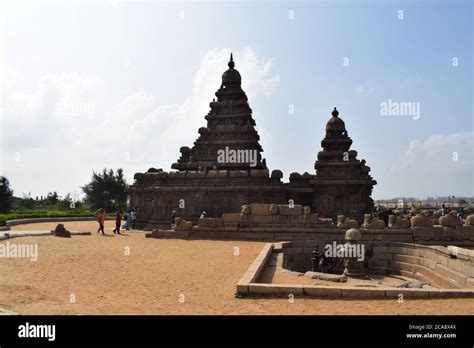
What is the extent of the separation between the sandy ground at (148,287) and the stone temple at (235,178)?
34.7 feet

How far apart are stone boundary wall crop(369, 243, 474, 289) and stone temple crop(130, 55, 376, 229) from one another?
401 inches

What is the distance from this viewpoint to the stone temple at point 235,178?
27.7m

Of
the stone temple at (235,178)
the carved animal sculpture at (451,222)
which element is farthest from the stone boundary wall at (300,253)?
the stone temple at (235,178)

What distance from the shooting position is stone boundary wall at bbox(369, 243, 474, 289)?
1291 cm

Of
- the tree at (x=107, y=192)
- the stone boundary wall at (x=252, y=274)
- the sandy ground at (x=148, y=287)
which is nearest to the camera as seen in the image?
the sandy ground at (x=148, y=287)

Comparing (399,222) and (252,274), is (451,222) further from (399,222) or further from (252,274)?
(252,274)

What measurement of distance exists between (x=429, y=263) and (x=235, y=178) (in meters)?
14.2

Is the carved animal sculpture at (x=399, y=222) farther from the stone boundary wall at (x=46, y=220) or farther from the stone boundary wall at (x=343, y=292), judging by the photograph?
the stone boundary wall at (x=46, y=220)

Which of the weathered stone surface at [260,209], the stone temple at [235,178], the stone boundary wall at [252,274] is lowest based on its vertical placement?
the stone boundary wall at [252,274]

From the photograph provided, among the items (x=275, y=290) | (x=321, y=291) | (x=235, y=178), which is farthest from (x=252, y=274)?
(x=235, y=178)

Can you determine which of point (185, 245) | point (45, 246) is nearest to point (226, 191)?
point (185, 245)

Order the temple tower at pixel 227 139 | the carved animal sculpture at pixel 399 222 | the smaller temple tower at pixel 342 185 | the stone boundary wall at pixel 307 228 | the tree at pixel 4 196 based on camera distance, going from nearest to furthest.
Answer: the stone boundary wall at pixel 307 228 < the carved animal sculpture at pixel 399 222 < the smaller temple tower at pixel 342 185 < the temple tower at pixel 227 139 < the tree at pixel 4 196

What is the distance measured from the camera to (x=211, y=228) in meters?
21.6
